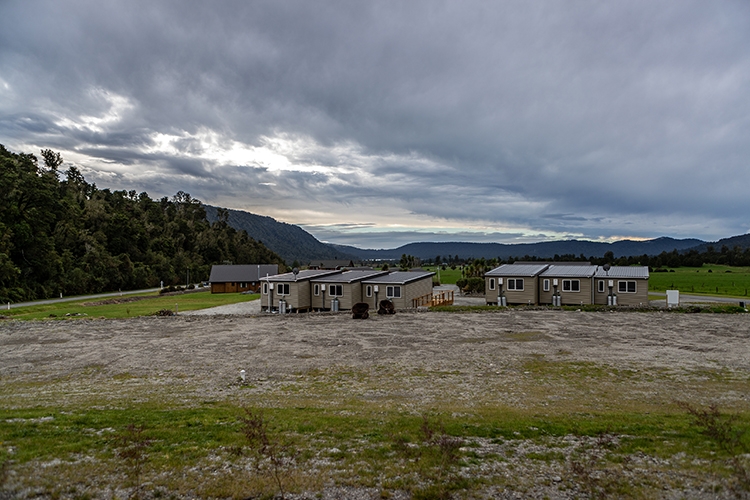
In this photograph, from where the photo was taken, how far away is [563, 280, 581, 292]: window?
32.5m

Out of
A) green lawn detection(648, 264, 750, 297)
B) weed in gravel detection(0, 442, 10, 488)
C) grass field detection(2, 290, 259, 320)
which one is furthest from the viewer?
green lawn detection(648, 264, 750, 297)

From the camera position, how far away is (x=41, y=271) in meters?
50.9

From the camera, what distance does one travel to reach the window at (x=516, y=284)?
111 feet

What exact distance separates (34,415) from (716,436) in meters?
14.2

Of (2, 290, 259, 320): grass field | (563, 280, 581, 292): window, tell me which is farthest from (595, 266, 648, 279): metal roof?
(2, 290, 259, 320): grass field

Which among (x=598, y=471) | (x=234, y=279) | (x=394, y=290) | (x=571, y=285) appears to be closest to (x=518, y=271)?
(x=571, y=285)

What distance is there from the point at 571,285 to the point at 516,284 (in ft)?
14.2

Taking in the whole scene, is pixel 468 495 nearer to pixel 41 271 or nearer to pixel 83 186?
pixel 41 271

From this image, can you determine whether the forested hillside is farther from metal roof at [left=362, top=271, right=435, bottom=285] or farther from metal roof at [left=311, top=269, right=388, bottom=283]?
metal roof at [left=362, top=271, right=435, bottom=285]

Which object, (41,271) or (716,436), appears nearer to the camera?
(716,436)

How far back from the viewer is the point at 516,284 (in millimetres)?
34031

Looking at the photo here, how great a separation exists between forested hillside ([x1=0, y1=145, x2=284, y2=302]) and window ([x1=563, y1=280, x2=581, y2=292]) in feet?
186

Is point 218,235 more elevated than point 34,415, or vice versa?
point 218,235

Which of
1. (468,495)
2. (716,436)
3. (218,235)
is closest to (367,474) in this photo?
(468,495)
